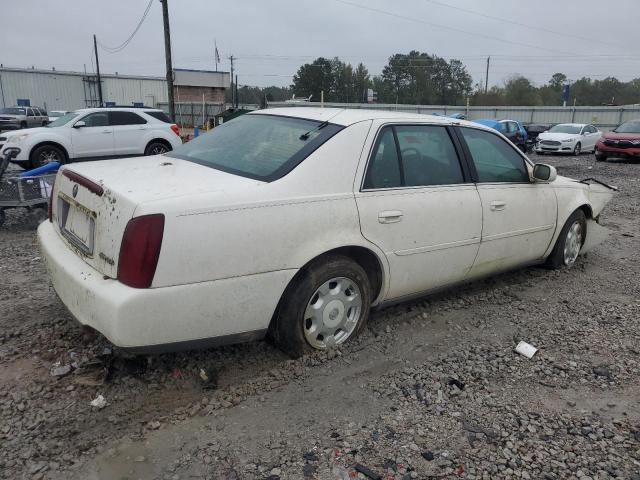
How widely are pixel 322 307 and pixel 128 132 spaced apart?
11824 millimetres

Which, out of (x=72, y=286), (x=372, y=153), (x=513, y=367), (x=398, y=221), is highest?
(x=372, y=153)

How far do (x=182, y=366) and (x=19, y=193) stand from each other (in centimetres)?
481

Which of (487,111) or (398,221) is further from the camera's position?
(487,111)

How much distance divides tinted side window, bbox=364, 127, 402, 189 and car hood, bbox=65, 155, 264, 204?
0.84 meters

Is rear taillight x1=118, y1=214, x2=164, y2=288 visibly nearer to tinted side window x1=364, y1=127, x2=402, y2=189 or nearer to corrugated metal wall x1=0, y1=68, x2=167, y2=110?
tinted side window x1=364, y1=127, x2=402, y2=189

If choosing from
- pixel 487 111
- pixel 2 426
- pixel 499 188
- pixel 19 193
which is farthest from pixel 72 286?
pixel 487 111

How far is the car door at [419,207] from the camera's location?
3496 mm

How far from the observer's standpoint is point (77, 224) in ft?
10.3

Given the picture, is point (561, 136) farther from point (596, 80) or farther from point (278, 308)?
point (596, 80)

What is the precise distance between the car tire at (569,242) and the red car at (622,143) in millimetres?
15643

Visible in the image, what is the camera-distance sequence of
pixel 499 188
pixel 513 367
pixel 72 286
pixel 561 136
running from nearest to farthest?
pixel 72 286 → pixel 513 367 → pixel 499 188 → pixel 561 136

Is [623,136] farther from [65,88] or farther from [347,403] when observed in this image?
[65,88]

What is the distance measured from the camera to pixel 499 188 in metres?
4.34

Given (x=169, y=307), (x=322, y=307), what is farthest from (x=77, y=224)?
(x=322, y=307)
